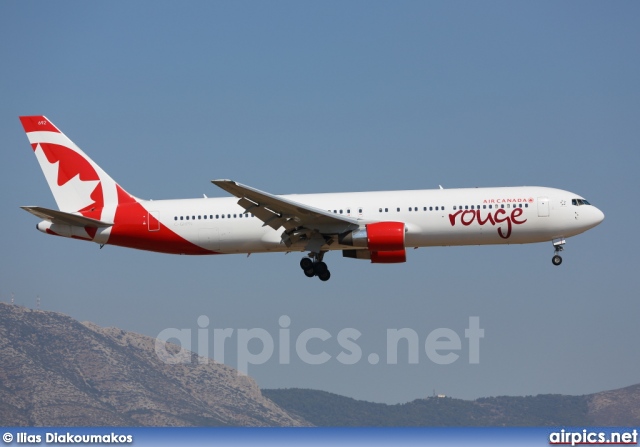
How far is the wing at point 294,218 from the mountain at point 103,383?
280 ft

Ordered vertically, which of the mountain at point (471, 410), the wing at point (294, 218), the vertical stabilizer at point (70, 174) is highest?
the vertical stabilizer at point (70, 174)

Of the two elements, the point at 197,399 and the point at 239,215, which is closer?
the point at 239,215

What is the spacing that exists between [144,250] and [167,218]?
2.63 meters

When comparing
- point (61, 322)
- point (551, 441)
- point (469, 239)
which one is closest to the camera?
point (551, 441)

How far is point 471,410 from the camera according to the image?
5182 inches

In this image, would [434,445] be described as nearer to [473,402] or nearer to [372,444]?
[372,444]

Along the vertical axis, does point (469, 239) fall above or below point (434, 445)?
above

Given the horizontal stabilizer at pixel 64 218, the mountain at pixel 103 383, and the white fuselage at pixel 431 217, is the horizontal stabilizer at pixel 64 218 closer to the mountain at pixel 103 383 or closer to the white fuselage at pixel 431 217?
the white fuselage at pixel 431 217

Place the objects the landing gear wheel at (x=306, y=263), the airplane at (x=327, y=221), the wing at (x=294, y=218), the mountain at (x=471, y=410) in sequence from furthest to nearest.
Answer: the mountain at (x=471, y=410) < the landing gear wheel at (x=306, y=263) < the airplane at (x=327, y=221) < the wing at (x=294, y=218)

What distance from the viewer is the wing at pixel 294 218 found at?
172 feet

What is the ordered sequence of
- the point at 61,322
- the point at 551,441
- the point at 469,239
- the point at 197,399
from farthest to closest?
1. the point at 61,322
2. the point at 197,399
3. the point at 469,239
4. the point at 551,441

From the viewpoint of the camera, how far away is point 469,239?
2146 inches

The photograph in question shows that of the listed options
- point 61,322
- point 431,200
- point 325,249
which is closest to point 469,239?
point 431,200

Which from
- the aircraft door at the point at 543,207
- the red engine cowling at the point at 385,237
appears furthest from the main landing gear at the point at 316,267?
the aircraft door at the point at 543,207
